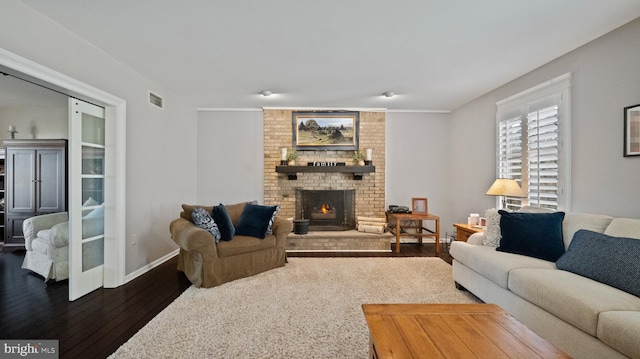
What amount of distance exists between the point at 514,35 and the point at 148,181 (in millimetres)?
4569

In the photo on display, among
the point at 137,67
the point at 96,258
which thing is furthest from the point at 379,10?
the point at 96,258

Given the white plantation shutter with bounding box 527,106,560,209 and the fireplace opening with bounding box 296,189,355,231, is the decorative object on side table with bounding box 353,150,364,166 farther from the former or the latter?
the white plantation shutter with bounding box 527,106,560,209

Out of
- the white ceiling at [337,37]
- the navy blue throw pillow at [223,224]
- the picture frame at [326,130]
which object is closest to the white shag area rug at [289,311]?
the navy blue throw pillow at [223,224]

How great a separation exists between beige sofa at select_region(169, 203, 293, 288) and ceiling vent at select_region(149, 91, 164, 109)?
5.27 ft

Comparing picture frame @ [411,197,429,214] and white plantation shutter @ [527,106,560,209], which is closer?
white plantation shutter @ [527,106,560,209]

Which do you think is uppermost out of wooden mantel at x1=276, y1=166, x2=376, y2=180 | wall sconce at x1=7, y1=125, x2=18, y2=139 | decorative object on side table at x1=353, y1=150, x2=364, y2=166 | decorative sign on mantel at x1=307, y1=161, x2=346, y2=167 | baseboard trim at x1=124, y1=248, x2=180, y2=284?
wall sconce at x1=7, y1=125, x2=18, y2=139

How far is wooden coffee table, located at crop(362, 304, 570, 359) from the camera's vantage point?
4.32 feet

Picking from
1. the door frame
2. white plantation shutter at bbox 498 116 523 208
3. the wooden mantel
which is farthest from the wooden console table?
the door frame

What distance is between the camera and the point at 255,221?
3766 mm

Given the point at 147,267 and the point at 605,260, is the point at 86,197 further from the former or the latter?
the point at 605,260

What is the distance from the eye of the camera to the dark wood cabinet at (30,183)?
4.85 meters

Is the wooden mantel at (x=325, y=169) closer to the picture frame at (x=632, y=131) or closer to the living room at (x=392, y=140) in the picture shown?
the living room at (x=392, y=140)

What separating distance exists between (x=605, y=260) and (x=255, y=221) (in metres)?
3.42

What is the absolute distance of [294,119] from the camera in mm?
5328
